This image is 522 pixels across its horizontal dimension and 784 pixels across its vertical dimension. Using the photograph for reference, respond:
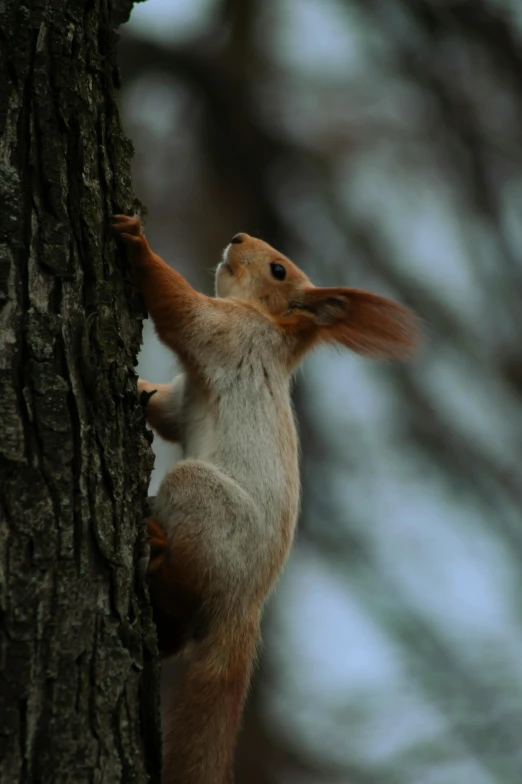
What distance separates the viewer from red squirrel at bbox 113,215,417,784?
3.60 meters

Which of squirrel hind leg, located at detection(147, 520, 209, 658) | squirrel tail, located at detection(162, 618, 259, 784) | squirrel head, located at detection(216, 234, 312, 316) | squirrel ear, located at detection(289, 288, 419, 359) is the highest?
squirrel head, located at detection(216, 234, 312, 316)

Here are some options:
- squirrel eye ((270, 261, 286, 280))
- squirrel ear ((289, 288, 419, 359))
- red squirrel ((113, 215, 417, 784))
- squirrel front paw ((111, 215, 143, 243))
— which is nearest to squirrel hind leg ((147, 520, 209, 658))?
red squirrel ((113, 215, 417, 784))

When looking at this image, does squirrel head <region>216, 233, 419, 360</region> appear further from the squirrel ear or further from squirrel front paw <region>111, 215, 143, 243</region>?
squirrel front paw <region>111, 215, 143, 243</region>

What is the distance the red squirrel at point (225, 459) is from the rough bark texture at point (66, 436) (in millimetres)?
343

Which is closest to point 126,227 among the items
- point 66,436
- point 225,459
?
point 66,436

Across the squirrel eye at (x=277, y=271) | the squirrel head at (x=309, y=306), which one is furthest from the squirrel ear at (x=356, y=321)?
the squirrel eye at (x=277, y=271)

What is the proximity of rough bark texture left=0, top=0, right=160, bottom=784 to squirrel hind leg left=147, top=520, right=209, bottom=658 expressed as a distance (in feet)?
1.73

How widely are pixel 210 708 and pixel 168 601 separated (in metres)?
0.37

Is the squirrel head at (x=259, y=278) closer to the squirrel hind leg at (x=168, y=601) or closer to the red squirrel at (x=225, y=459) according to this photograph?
the red squirrel at (x=225, y=459)

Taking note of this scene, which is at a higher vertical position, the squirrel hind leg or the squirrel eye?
the squirrel eye

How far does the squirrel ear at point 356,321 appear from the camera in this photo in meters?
4.66

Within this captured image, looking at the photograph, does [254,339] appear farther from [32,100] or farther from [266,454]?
[32,100]

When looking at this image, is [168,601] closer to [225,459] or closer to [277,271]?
[225,459]

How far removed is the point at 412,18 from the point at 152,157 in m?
2.77
